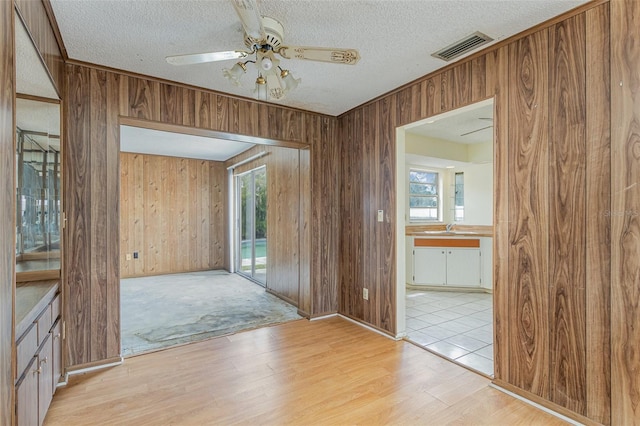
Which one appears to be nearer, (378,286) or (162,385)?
(162,385)

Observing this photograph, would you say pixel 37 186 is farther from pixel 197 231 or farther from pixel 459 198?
pixel 459 198

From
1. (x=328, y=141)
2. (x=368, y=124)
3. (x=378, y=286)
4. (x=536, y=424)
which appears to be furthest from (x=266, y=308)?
(x=536, y=424)

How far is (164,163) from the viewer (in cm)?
674

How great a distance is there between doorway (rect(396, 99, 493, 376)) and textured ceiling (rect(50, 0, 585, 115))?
27.2 inches

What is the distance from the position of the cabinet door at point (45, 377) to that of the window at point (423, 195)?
17.5 feet

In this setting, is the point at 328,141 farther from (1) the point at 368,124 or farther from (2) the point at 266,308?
(2) the point at 266,308

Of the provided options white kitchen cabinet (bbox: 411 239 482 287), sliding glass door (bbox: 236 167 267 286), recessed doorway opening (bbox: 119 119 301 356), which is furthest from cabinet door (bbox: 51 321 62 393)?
white kitchen cabinet (bbox: 411 239 482 287)

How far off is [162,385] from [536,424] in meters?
2.55

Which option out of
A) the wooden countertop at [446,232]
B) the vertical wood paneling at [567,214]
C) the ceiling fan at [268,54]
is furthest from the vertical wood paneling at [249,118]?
the wooden countertop at [446,232]

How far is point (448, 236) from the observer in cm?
528

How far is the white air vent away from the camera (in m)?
2.23

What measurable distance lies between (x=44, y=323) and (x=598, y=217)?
3346 millimetres

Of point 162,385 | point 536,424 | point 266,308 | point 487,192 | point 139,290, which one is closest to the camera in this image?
point 536,424

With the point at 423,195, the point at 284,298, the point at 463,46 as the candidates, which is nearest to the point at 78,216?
the point at 284,298
